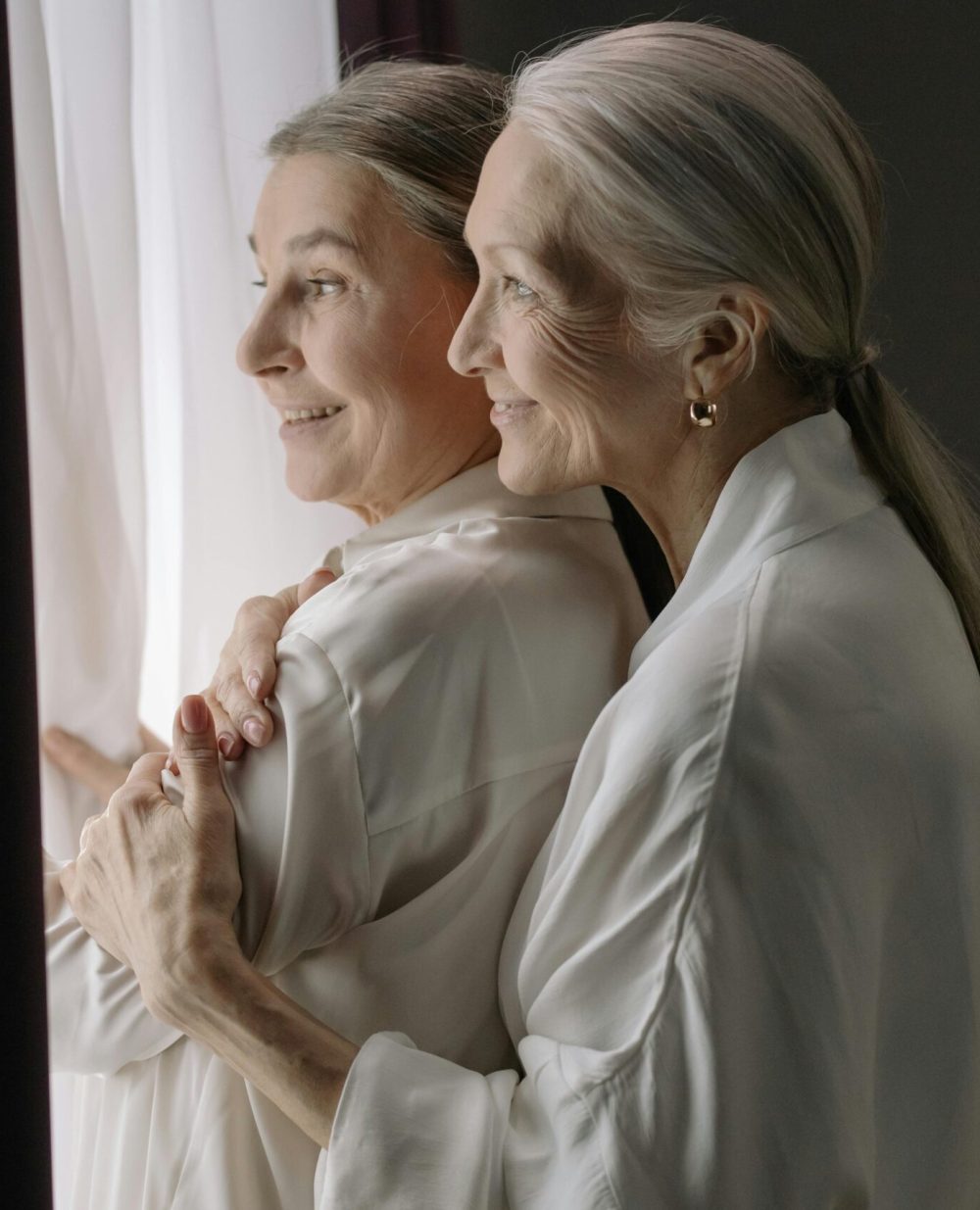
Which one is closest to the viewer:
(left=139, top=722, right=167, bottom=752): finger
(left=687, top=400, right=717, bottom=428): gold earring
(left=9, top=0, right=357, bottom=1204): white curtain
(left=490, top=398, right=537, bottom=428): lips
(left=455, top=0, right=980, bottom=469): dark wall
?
(left=687, top=400, right=717, bottom=428): gold earring

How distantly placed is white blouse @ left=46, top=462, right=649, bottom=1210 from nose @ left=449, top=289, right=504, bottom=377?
162 mm

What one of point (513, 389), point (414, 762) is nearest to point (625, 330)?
point (513, 389)

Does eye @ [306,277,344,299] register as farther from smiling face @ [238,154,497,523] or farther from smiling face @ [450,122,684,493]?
smiling face @ [450,122,684,493]

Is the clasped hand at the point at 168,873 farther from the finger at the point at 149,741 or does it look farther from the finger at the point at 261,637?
the finger at the point at 149,741

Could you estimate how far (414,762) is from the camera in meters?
1.19

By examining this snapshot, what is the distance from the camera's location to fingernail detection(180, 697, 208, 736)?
1185 millimetres

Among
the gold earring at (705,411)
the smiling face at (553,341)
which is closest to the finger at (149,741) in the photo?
the smiling face at (553,341)

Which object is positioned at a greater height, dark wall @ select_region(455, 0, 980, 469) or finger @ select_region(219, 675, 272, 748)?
dark wall @ select_region(455, 0, 980, 469)

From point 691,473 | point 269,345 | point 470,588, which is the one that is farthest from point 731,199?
point 269,345

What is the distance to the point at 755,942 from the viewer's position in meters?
1.00

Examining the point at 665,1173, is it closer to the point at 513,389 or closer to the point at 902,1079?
the point at 902,1079

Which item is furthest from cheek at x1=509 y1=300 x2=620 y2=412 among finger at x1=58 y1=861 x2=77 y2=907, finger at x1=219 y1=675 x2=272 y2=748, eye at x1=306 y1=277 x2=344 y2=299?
finger at x1=58 y1=861 x2=77 y2=907

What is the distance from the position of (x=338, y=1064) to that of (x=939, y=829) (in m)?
0.51

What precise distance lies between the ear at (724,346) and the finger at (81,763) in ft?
2.59
